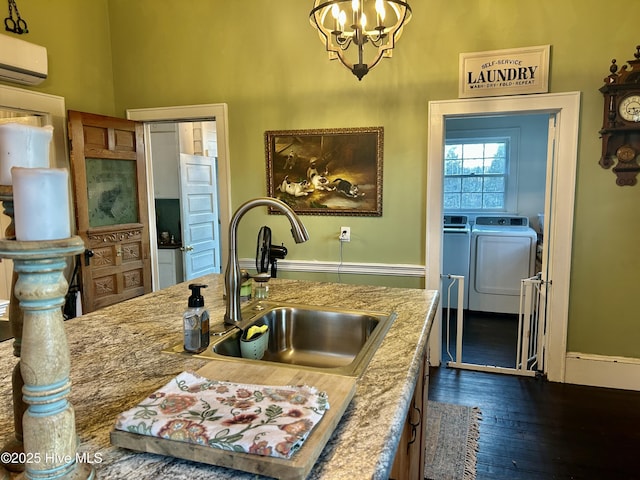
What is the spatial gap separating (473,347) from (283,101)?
2684mm

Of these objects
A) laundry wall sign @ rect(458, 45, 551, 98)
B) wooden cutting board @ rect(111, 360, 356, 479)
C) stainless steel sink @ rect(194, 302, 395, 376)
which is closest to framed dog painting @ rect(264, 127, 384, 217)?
laundry wall sign @ rect(458, 45, 551, 98)

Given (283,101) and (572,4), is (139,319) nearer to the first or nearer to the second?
(283,101)

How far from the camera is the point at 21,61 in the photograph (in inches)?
112

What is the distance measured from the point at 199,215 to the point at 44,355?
14.3 ft

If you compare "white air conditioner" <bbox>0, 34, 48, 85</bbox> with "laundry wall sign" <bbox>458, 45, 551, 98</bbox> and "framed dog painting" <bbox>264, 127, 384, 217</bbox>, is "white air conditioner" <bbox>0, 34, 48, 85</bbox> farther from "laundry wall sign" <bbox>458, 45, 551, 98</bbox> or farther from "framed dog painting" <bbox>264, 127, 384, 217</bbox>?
"laundry wall sign" <bbox>458, 45, 551, 98</bbox>

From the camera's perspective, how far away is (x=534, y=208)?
209 inches

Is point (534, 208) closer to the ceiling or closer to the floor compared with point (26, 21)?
closer to the floor

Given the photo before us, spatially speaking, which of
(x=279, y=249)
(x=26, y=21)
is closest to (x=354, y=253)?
(x=279, y=249)

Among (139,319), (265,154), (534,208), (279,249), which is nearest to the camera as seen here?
(139,319)

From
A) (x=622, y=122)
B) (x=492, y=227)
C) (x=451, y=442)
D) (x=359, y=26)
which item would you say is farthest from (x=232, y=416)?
(x=492, y=227)

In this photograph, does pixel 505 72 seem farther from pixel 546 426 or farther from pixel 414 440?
pixel 414 440


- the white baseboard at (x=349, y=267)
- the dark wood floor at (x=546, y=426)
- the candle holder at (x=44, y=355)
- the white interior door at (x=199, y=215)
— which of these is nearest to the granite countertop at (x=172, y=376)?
the candle holder at (x=44, y=355)

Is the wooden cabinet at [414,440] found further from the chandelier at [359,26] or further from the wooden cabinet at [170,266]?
the wooden cabinet at [170,266]

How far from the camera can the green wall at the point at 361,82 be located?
288 cm
